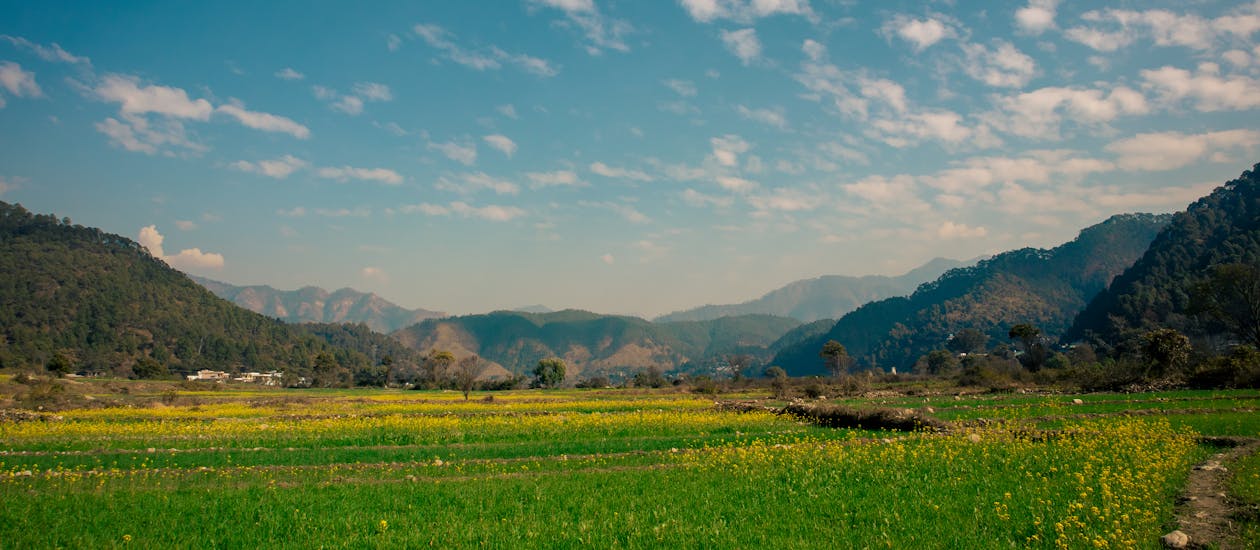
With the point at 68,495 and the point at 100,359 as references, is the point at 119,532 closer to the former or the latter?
the point at 68,495

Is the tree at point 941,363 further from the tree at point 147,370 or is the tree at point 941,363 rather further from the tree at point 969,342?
the tree at point 147,370

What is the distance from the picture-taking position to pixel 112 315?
132250 millimetres

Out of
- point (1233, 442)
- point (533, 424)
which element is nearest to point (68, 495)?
point (533, 424)

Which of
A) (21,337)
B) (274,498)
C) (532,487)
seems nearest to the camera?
(274,498)

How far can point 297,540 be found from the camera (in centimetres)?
1023

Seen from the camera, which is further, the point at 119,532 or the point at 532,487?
the point at 532,487

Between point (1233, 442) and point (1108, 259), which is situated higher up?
point (1108, 259)

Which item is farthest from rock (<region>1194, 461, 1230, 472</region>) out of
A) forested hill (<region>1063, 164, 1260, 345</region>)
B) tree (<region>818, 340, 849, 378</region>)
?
tree (<region>818, 340, 849, 378</region>)

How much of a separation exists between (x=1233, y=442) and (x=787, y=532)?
18.2 meters

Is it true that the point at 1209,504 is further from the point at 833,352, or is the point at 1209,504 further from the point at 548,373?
the point at 548,373

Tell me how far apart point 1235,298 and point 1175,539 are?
8021 centimetres

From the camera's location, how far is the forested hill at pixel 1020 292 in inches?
6270

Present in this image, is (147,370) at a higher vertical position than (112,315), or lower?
lower

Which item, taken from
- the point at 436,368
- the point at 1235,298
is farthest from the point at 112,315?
the point at 1235,298
